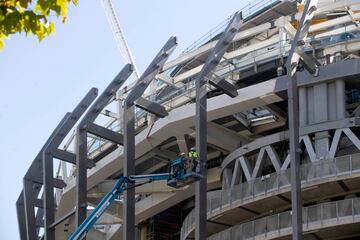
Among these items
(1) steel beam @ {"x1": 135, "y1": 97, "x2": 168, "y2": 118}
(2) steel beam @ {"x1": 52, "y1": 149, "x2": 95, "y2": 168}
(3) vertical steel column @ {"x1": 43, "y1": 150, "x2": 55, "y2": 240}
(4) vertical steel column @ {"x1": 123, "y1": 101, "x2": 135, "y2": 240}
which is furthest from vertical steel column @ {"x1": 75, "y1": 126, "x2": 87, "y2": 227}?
(1) steel beam @ {"x1": 135, "y1": 97, "x2": 168, "y2": 118}

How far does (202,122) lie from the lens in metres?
40.4

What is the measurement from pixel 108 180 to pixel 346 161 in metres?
23.5

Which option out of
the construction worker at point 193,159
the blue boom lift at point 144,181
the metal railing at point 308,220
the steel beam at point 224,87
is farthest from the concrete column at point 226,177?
the construction worker at point 193,159

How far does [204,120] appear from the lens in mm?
40594

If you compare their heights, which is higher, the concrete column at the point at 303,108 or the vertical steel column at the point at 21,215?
the concrete column at the point at 303,108

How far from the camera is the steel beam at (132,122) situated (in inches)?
1649

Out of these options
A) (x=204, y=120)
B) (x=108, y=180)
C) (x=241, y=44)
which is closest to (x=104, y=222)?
(x=108, y=180)

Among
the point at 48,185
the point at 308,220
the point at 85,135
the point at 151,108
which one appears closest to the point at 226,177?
the point at 151,108

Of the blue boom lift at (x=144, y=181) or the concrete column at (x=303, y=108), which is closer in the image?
the blue boom lift at (x=144, y=181)

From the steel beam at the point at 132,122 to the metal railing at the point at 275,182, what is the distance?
5360 mm

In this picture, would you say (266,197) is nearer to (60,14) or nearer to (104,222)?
(104,222)

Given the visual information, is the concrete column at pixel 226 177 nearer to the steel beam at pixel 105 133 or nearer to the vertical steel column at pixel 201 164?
the steel beam at pixel 105 133

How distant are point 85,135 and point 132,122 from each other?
4562mm

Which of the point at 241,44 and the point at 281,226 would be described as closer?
the point at 281,226
